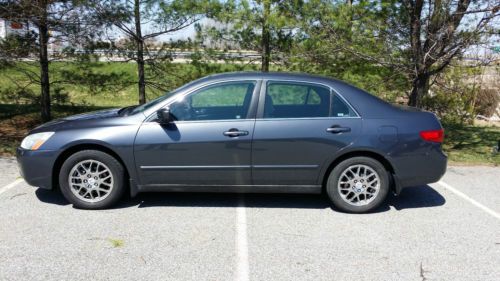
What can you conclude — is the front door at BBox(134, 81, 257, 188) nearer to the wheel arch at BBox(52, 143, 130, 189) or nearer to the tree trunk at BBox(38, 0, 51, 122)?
the wheel arch at BBox(52, 143, 130, 189)

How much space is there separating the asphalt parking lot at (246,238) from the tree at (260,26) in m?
4.51

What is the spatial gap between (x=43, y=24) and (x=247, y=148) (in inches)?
217

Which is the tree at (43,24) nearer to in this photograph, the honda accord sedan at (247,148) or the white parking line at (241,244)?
the honda accord sedan at (247,148)

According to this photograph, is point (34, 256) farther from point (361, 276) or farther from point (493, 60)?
point (493, 60)

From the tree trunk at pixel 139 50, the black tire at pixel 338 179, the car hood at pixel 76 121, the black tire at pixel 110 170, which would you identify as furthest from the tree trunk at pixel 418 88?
the black tire at pixel 110 170

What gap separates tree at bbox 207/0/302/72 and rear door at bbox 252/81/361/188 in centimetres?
419

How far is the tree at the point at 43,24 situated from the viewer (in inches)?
308

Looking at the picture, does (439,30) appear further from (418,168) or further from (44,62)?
(44,62)

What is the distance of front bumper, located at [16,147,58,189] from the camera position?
195 inches

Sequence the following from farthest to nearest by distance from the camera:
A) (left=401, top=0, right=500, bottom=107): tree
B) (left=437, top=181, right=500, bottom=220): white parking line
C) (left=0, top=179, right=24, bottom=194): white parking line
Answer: (left=401, top=0, right=500, bottom=107): tree < (left=0, top=179, right=24, bottom=194): white parking line < (left=437, top=181, right=500, bottom=220): white parking line

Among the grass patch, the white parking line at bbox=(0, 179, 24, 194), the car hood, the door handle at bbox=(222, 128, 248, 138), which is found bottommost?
the grass patch

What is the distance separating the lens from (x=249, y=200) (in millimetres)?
5480

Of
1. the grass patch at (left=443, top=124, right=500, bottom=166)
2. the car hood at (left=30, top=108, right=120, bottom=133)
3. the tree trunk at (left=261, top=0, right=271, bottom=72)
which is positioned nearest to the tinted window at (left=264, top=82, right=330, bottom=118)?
the car hood at (left=30, top=108, right=120, bottom=133)

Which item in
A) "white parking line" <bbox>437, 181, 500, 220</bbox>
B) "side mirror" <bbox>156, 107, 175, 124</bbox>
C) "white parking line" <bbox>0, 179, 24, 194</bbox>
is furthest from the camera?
"white parking line" <bbox>0, 179, 24, 194</bbox>
